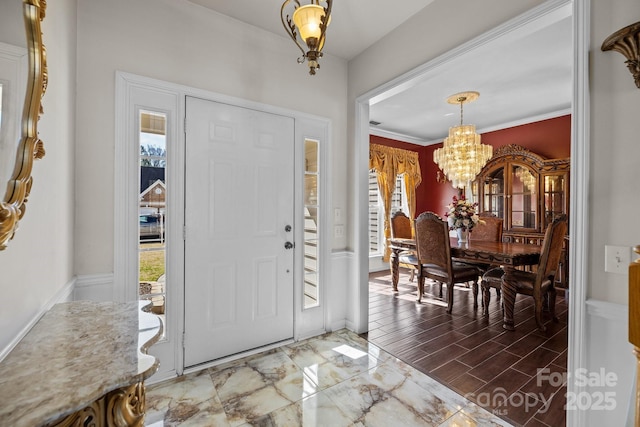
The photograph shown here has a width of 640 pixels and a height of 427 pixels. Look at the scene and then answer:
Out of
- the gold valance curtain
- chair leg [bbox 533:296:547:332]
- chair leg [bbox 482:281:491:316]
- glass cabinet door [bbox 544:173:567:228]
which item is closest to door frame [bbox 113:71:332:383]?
chair leg [bbox 482:281:491:316]

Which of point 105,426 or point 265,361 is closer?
point 105,426

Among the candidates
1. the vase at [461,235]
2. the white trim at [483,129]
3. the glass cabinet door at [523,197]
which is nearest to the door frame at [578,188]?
the vase at [461,235]

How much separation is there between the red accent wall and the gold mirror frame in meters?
5.09

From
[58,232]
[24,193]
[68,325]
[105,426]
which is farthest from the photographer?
[58,232]

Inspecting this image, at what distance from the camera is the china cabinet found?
4.21 m

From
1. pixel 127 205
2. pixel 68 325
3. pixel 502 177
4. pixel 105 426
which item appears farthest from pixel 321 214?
pixel 502 177

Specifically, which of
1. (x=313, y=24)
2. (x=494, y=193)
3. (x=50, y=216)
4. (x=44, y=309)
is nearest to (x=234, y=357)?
(x=44, y=309)

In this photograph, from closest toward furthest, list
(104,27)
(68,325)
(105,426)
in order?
(105,426), (68,325), (104,27)

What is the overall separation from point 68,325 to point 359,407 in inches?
63.0

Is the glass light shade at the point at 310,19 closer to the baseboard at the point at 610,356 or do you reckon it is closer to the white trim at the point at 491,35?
the white trim at the point at 491,35

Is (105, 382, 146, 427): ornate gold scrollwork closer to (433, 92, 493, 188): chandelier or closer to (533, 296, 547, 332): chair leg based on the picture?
(533, 296, 547, 332): chair leg

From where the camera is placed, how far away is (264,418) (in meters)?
1.69

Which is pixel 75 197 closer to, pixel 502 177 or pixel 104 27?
pixel 104 27

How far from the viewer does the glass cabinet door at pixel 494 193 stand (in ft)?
16.0
